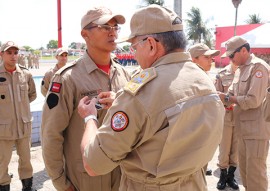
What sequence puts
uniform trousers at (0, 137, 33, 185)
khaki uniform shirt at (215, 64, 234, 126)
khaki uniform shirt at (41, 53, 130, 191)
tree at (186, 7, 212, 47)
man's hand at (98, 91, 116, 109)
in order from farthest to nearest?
tree at (186, 7, 212, 47) < khaki uniform shirt at (215, 64, 234, 126) < uniform trousers at (0, 137, 33, 185) < khaki uniform shirt at (41, 53, 130, 191) < man's hand at (98, 91, 116, 109)

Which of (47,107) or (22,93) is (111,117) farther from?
(22,93)

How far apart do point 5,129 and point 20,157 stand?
0.52 meters

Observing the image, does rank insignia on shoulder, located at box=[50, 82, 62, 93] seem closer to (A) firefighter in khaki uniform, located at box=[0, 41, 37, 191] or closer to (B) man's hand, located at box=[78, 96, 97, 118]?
(B) man's hand, located at box=[78, 96, 97, 118]

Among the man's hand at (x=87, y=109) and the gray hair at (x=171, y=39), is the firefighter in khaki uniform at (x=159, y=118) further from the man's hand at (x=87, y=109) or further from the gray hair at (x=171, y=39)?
the man's hand at (x=87, y=109)

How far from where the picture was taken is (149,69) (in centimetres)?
152

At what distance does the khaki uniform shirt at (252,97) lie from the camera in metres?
3.79

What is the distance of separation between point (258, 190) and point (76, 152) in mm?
2700

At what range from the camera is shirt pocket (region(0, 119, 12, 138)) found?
14.1 feet

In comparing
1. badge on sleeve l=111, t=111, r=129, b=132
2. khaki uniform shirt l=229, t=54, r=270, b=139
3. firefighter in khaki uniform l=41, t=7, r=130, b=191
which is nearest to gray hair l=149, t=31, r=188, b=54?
badge on sleeve l=111, t=111, r=129, b=132

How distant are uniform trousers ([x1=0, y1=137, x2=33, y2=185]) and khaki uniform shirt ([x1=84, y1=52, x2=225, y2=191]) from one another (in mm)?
3188

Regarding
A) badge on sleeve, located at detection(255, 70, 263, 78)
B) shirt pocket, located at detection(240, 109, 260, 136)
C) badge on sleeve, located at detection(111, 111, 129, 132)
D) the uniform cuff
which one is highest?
badge on sleeve, located at detection(111, 111, 129, 132)

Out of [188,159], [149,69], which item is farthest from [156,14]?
[188,159]

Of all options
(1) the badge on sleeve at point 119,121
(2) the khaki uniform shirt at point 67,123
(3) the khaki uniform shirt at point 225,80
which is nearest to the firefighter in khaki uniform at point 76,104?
(2) the khaki uniform shirt at point 67,123

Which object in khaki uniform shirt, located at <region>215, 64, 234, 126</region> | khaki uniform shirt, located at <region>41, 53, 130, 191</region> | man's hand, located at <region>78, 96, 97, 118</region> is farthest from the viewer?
khaki uniform shirt, located at <region>215, 64, 234, 126</region>
